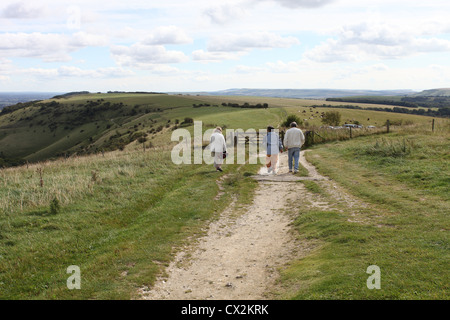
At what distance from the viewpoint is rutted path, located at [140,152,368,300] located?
6.98m

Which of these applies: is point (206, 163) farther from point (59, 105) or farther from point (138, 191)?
point (59, 105)

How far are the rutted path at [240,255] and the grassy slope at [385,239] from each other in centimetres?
55

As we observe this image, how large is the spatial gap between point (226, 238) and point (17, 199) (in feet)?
26.8

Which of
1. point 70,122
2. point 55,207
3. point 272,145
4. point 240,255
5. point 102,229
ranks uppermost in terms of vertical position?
point 70,122

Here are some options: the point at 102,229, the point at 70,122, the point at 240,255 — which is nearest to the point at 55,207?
the point at 102,229

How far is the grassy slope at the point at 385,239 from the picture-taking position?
6.14m

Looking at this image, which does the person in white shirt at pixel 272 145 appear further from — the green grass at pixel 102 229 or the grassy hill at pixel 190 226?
the green grass at pixel 102 229

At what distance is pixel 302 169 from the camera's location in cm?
1938

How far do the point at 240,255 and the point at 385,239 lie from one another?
344 cm

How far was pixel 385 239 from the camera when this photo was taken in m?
8.35

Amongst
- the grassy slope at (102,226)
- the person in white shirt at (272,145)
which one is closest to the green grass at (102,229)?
the grassy slope at (102,226)

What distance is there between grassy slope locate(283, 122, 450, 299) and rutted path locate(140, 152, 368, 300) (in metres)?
0.55

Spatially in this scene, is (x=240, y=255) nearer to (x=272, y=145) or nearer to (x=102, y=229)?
(x=102, y=229)

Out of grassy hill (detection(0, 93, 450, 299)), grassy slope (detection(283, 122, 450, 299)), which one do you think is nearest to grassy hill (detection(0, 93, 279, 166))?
grassy hill (detection(0, 93, 450, 299))
